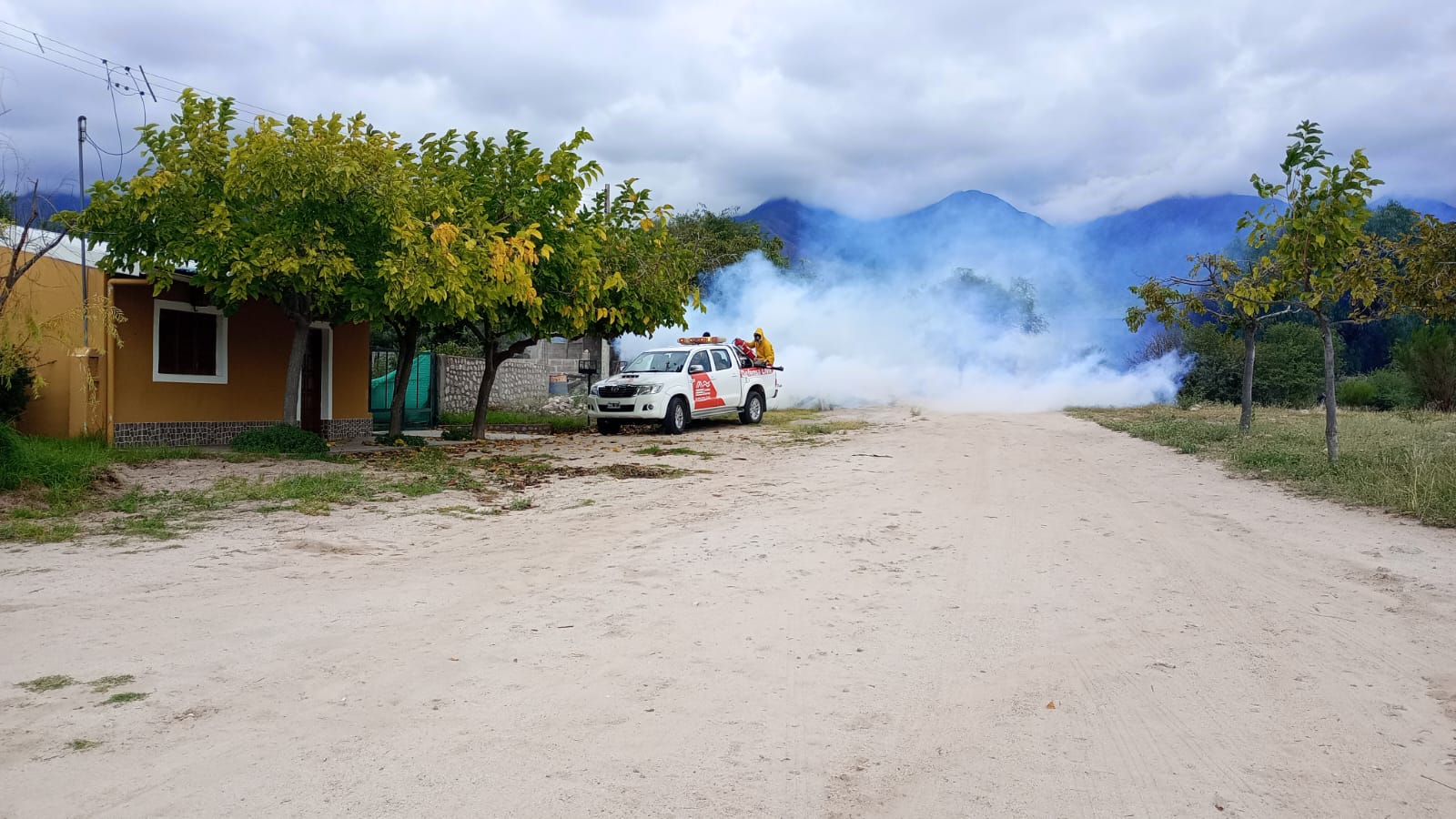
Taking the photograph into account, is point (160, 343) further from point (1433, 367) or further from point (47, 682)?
point (1433, 367)

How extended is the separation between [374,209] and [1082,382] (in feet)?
96.0

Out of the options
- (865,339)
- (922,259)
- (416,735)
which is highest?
(922,259)

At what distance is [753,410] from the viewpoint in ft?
76.1

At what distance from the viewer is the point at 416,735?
4023 mm

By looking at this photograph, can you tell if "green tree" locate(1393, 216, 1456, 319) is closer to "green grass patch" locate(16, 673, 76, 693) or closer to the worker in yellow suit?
"green grass patch" locate(16, 673, 76, 693)

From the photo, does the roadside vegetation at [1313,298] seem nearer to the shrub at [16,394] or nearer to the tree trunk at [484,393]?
the tree trunk at [484,393]

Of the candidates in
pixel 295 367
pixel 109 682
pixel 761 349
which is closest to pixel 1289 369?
pixel 761 349

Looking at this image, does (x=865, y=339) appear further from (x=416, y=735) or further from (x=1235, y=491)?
(x=416, y=735)

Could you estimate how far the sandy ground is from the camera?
3574 millimetres

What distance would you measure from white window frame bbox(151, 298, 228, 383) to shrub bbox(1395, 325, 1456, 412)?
33620 millimetres

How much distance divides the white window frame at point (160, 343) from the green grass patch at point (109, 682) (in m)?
12.0

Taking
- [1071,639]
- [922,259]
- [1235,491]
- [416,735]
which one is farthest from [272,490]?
[922,259]

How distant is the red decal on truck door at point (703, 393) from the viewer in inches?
811

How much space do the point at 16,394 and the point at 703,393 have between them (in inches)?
481
